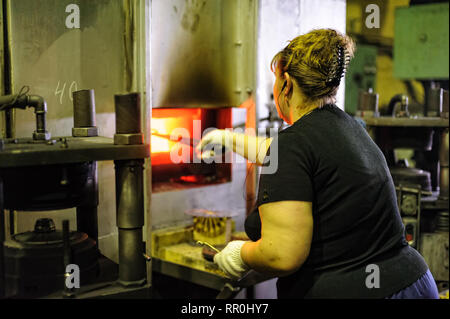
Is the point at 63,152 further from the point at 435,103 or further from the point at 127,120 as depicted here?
the point at 435,103

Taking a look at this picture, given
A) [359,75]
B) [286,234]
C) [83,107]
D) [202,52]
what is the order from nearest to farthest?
[286,234] → [83,107] → [202,52] → [359,75]

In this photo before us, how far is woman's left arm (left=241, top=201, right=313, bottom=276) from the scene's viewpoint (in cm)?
130

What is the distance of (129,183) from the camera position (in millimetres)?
1679

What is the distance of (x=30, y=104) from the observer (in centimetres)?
166

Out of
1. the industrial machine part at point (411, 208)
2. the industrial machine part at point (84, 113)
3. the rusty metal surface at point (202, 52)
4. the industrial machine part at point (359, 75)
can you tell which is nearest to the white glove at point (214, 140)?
the industrial machine part at point (84, 113)

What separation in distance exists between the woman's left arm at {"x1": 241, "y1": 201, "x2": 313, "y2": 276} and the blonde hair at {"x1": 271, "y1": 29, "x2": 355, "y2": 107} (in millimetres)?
331

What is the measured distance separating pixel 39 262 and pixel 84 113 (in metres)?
0.54

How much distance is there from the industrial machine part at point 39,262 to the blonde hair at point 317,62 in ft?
2.81

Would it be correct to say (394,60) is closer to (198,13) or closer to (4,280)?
(198,13)

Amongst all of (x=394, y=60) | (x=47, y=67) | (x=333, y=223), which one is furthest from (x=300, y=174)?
(x=394, y=60)

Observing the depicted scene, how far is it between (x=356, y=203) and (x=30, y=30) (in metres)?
1.38

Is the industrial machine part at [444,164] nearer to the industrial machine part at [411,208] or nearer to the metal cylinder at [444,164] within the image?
the metal cylinder at [444,164]

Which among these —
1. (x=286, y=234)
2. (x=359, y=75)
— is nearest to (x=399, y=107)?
(x=359, y=75)

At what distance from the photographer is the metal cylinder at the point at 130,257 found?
173 cm
